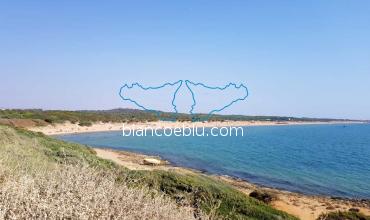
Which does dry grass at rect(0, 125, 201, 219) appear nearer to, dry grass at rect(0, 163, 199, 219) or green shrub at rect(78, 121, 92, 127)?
dry grass at rect(0, 163, 199, 219)

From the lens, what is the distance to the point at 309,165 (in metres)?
48.9

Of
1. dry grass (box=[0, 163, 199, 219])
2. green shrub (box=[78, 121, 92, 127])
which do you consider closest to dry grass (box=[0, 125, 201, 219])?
dry grass (box=[0, 163, 199, 219])

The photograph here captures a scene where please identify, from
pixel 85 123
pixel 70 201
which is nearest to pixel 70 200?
pixel 70 201

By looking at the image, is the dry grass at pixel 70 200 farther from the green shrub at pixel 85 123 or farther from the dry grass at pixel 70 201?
the green shrub at pixel 85 123

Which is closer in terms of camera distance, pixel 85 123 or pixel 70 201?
pixel 70 201

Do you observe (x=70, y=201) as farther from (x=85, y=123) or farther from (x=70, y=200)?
(x=85, y=123)

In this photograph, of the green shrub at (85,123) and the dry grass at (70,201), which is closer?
the dry grass at (70,201)

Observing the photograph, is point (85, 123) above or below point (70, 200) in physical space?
below

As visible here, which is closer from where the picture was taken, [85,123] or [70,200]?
[70,200]

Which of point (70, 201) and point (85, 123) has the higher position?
point (70, 201)

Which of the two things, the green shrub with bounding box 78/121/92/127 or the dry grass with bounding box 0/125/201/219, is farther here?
the green shrub with bounding box 78/121/92/127

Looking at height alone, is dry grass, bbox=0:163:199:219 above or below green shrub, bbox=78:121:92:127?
above

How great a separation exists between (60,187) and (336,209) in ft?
72.6

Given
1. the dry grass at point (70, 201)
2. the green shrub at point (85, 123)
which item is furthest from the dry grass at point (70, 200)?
A: the green shrub at point (85, 123)
